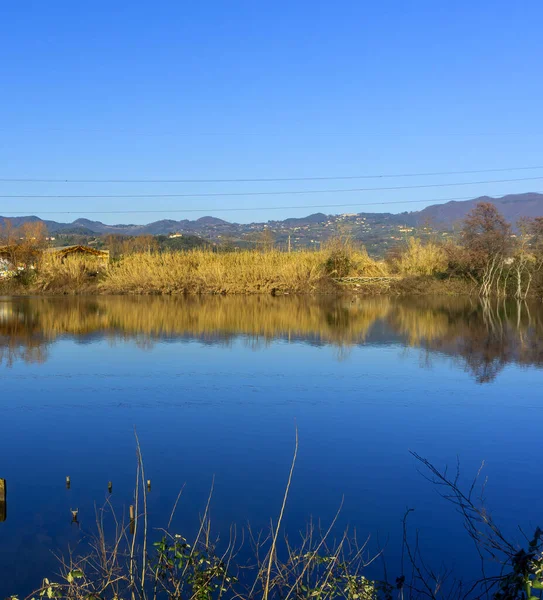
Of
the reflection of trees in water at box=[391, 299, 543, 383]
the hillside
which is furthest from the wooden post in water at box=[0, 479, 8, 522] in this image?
the hillside

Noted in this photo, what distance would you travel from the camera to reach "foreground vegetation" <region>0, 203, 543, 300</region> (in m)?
40.6

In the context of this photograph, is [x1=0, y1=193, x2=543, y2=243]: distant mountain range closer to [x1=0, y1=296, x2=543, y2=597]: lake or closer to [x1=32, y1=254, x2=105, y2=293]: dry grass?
[x1=32, y1=254, x2=105, y2=293]: dry grass

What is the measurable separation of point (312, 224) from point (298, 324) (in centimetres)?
13845

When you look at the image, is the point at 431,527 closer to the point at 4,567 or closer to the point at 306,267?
the point at 4,567

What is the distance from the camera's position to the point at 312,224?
163375 mm

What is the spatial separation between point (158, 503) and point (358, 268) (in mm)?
38068

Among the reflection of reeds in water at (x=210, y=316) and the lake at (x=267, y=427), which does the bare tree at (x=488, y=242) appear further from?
the lake at (x=267, y=427)

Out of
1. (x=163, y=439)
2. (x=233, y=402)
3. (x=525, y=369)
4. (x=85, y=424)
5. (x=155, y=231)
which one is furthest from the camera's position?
(x=155, y=231)

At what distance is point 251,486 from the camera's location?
29.3ft

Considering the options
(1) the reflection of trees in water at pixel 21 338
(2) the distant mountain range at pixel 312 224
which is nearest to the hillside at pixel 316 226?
(2) the distant mountain range at pixel 312 224

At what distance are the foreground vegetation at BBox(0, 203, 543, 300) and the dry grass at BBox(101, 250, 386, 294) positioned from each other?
0.06 m

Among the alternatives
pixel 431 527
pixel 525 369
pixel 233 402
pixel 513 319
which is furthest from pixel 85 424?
pixel 513 319

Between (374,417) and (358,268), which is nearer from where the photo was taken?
(374,417)

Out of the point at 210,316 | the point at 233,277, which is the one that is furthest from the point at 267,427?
the point at 233,277
